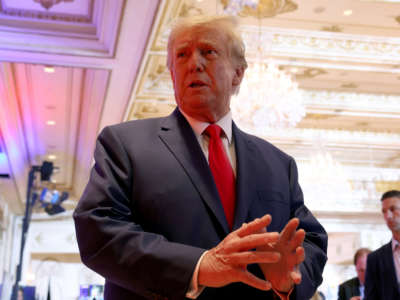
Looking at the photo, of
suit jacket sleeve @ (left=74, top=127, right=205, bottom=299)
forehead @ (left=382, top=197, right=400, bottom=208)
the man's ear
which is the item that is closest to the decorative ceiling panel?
forehead @ (left=382, top=197, right=400, bottom=208)

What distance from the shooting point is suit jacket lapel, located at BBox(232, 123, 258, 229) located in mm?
1394

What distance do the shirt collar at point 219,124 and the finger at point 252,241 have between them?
53cm

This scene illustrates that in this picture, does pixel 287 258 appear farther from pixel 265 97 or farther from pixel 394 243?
pixel 265 97

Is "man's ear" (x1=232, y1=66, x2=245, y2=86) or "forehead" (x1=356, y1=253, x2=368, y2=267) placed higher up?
"man's ear" (x1=232, y1=66, x2=245, y2=86)

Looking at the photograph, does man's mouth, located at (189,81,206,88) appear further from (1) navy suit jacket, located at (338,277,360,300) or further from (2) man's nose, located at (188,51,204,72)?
(1) navy suit jacket, located at (338,277,360,300)

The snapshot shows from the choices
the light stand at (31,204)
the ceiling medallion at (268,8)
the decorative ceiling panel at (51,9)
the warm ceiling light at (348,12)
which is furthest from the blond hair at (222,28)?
the warm ceiling light at (348,12)

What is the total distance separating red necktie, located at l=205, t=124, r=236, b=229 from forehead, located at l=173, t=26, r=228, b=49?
26cm

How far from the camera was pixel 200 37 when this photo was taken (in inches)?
61.4

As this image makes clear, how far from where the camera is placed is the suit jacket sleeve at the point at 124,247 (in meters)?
1.19

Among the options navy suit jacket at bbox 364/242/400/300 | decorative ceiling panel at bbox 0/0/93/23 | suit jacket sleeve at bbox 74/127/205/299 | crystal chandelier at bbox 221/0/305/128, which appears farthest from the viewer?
crystal chandelier at bbox 221/0/305/128

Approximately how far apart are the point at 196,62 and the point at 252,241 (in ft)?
2.10

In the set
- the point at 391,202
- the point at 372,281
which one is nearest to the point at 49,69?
the point at 391,202

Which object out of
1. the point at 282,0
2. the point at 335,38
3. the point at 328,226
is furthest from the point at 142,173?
the point at 328,226

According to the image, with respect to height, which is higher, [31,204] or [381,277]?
[381,277]
